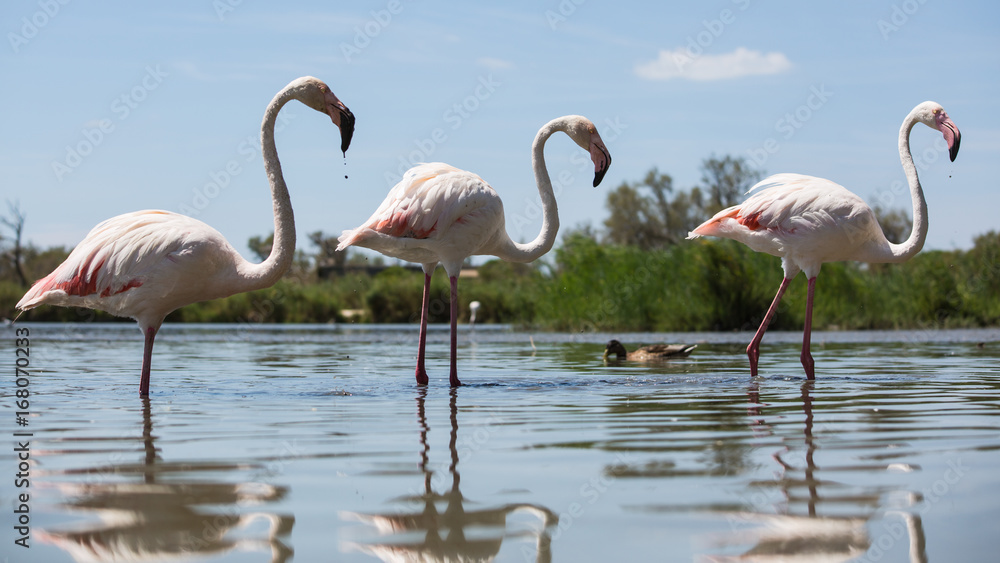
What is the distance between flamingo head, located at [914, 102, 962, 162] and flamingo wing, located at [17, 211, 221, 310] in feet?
21.5

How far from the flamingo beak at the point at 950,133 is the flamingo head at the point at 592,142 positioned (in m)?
3.20

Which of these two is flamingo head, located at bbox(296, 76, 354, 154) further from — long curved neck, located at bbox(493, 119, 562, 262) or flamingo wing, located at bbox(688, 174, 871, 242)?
flamingo wing, located at bbox(688, 174, 871, 242)

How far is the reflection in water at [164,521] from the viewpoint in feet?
8.75

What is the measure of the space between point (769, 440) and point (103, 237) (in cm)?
487

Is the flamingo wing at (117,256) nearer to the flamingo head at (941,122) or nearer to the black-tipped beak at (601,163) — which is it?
the black-tipped beak at (601,163)

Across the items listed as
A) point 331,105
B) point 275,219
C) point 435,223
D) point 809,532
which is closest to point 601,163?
point 435,223

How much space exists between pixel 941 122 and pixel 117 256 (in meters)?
7.27

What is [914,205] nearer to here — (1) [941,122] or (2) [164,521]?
(1) [941,122]

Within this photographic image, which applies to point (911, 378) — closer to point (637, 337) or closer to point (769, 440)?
point (769, 440)

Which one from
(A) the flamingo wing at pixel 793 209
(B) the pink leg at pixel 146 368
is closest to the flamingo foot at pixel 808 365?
(A) the flamingo wing at pixel 793 209

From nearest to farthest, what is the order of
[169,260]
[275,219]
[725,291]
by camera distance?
[169,260], [275,219], [725,291]

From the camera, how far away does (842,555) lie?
2.60 m

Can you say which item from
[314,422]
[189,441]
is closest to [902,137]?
[314,422]

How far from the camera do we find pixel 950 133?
29.8 ft
